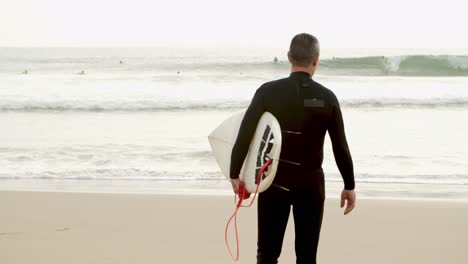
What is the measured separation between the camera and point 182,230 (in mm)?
6438

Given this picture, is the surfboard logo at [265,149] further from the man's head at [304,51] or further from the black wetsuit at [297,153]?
the man's head at [304,51]

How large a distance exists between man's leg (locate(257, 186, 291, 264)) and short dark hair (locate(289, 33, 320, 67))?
0.61m

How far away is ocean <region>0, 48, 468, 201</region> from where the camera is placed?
9320 millimetres

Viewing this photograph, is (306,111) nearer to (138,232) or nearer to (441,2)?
(138,232)

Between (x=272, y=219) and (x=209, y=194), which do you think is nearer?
(x=272, y=219)

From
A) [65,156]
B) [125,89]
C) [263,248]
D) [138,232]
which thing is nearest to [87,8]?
[125,89]

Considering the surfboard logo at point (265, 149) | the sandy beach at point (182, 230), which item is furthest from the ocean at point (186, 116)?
the surfboard logo at point (265, 149)

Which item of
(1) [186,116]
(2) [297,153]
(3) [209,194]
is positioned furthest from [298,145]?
(1) [186,116]

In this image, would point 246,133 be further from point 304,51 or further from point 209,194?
point 209,194

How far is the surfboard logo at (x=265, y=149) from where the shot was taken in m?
3.49

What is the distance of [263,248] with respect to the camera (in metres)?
3.72

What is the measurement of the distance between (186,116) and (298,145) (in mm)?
13771

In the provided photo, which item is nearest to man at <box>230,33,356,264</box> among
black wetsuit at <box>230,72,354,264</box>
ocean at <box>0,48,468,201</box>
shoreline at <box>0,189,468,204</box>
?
black wetsuit at <box>230,72,354,264</box>

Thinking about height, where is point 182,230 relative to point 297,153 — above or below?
below
